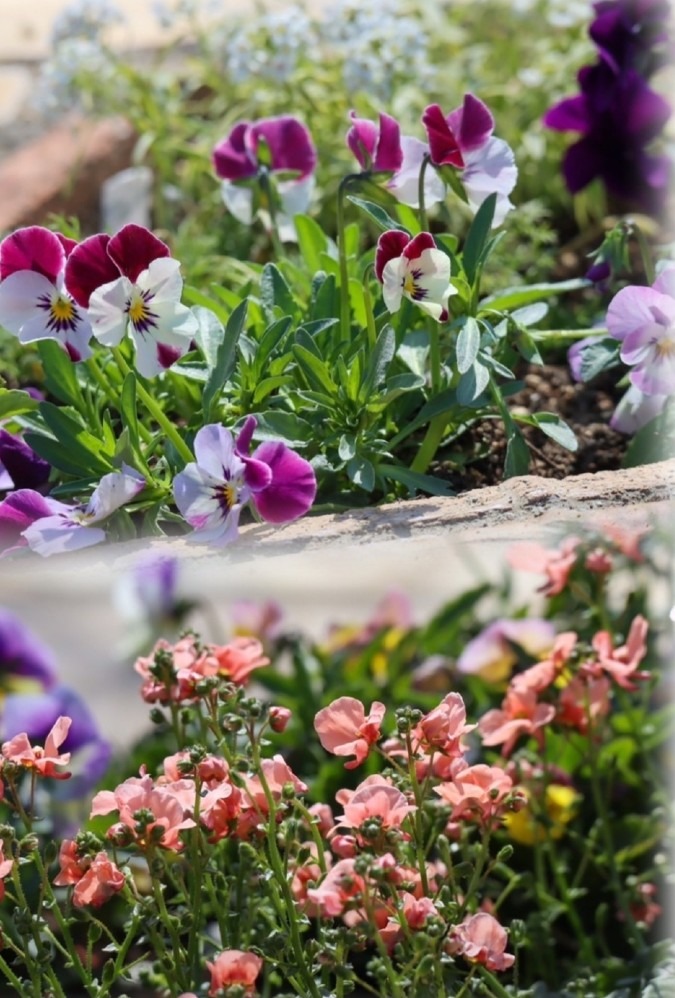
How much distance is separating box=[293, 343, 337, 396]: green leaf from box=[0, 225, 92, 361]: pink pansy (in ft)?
0.69

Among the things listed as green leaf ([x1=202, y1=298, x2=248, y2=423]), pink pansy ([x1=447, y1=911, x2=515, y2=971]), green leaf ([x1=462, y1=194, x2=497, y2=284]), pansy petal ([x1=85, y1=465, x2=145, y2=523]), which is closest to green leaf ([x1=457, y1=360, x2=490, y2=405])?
green leaf ([x1=462, y1=194, x2=497, y2=284])

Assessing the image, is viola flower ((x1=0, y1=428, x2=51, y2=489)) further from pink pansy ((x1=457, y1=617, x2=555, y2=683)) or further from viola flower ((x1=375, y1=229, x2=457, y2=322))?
pink pansy ((x1=457, y1=617, x2=555, y2=683))

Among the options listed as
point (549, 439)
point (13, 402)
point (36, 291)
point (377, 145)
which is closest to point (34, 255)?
point (36, 291)

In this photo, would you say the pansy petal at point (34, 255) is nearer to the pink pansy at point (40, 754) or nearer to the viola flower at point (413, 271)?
the viola flower at point (413, 271)

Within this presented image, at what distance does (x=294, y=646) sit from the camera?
1.90m

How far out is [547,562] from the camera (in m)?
1.48

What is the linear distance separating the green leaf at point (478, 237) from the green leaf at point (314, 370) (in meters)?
0.20

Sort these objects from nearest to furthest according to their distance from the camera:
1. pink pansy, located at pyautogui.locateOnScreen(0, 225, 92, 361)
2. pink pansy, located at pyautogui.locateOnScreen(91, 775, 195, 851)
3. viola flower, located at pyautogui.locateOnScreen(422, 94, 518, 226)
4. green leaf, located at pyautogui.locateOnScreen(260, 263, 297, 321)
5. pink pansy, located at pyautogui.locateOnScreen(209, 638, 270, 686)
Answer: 1. pink pansy, located at pyautogui.locateOnScreen(91, 775, 195, 851)
2. pink pansy, located at pyautogui.locateOnScreen(209, 638, 270, 686)
3. pink pansy, located at pyautogui.locateOnScreen(0, 225, 92, 361)
4. viola flower, located at pyautogui.locateOnScreen(422, 94, 518, 226)
5. green leaf, located at pyautogui.locateOnScreen(260, 263, 297, 321)

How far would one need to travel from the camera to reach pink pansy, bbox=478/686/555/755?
4.29 ft

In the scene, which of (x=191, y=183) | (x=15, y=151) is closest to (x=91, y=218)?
(x=191, y=183)

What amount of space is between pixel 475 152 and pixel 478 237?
0.09 meters

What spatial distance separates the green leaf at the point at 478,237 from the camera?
4.91ft

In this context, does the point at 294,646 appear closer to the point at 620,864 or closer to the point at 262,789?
the point at 620,864

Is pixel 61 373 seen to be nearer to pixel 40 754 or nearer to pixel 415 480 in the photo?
pixel 415 480
